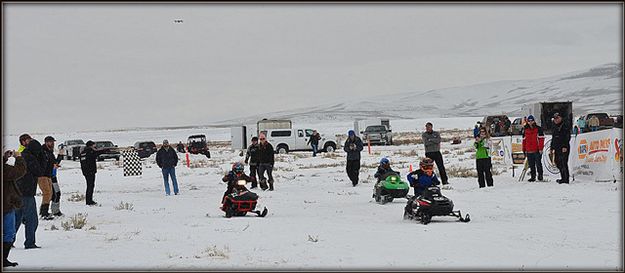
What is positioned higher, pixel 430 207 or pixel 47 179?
pixel 47 179

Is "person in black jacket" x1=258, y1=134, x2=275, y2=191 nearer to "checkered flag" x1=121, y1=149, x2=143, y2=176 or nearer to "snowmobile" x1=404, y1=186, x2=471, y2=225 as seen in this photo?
"snowmobile" x1=404, y1=186, x2=471, y2=225

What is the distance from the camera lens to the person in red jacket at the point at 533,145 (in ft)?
63.4

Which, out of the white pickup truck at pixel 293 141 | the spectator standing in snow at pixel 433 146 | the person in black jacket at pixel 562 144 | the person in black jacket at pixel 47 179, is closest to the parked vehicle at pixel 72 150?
the white pickup truck at pixel 293 141

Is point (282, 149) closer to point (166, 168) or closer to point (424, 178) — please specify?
point (166, 168)

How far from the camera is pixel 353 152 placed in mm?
21797

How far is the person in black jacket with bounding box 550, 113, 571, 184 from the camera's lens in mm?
18312

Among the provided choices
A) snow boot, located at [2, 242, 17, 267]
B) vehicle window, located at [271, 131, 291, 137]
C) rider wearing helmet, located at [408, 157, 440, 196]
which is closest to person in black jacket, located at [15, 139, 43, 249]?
snow boot, located at [2, 242, 17, 267]

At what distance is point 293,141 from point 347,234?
37.2 meters

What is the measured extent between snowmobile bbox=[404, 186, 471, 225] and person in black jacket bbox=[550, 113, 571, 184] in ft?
21.2

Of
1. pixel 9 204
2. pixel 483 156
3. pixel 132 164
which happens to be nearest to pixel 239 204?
pixel 9 204

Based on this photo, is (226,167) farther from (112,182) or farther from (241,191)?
(241,191)

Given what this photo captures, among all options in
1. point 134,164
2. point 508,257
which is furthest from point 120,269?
point 134,164

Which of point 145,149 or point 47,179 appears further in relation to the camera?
point 145,149

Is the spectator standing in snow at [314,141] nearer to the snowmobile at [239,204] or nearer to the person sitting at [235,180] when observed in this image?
the person sitting at [235,180]
